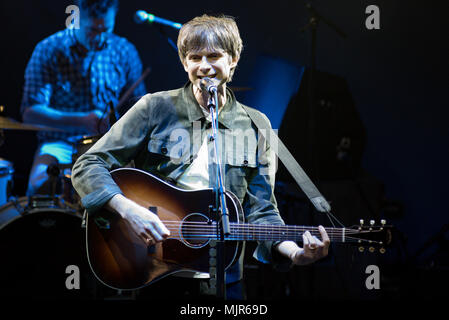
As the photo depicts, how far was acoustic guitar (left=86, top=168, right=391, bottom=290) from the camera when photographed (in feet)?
7.46

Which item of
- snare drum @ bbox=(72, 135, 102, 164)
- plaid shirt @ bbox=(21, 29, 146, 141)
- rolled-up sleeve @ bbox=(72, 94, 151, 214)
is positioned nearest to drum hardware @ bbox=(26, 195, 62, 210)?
snare drum @ bbox=(72, 135, 102, 164)

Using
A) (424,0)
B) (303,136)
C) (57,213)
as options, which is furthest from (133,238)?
(424,0)

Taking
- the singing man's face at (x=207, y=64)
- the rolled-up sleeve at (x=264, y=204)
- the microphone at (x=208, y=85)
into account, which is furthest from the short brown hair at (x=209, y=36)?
the rolled-up sleeve at (x=264, y=204)

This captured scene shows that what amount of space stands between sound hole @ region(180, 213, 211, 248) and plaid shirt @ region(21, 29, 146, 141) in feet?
6.53

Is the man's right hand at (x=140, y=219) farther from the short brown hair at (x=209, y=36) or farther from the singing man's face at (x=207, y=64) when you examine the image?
the short brown hair at (x=209, y=36)

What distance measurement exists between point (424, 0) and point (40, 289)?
482 cm

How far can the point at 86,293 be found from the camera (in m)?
3.54

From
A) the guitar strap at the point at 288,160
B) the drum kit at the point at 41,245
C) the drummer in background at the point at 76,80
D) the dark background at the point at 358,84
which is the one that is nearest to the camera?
the guitar strap at the point at 288,160

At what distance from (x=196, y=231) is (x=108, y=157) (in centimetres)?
59

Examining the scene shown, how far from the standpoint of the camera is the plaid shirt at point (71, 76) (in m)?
3.98

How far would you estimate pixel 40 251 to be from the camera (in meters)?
3.43

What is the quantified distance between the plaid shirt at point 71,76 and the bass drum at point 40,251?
85 cm

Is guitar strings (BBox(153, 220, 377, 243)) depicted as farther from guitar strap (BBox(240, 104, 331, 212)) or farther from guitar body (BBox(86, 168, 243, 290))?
guitar strap (BBox(240, 104, 331, 212))
